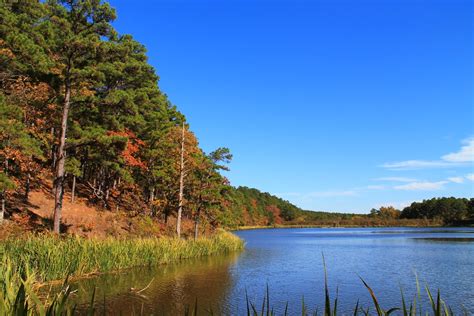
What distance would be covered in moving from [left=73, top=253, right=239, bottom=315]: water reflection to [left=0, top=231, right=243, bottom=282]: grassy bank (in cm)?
62

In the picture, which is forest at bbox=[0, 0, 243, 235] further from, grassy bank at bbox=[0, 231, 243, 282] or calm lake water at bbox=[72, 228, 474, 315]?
calm lake water at bbox=[72, 228, 474, 315]

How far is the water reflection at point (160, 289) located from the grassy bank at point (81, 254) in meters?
0.62

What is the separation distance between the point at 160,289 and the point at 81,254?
12.0 ft

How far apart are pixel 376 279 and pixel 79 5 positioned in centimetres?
2022

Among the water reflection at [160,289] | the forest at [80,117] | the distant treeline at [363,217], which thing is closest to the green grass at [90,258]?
the water reflection at [160,289]

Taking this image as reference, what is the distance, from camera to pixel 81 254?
16.6 metres

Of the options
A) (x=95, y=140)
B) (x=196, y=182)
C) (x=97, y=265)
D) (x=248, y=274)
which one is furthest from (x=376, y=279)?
(x=196, y=182)

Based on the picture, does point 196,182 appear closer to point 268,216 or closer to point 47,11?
point 47,11

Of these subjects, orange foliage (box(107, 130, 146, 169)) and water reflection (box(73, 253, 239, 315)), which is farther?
orange foliage (box(107, 130, 146, 169))

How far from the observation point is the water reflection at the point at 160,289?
501 inches

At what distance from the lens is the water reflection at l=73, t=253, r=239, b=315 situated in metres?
12.7

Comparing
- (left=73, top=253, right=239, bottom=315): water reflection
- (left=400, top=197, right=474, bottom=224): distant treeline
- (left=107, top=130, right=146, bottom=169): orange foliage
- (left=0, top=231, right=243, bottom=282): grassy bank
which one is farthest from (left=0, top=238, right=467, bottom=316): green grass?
(left=400, top=197, right=474, bottom=224): distant treeline

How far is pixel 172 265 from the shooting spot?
2278 centimetres

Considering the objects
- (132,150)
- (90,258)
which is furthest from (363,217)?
(90,258)
